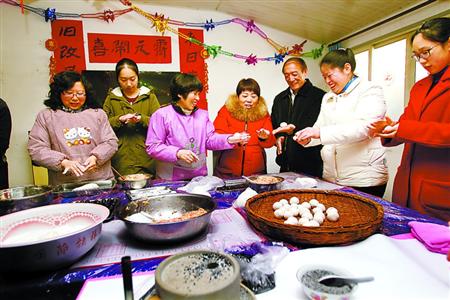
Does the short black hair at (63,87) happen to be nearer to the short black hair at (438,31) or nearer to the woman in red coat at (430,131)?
the woman in red coat at (430,131)

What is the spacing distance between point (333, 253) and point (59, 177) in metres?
1.79

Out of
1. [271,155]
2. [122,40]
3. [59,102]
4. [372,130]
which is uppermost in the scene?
[122,40]

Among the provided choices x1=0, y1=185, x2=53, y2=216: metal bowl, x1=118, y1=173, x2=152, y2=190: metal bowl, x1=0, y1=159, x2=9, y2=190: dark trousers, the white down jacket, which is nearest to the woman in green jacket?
x1=0, y1=159, x2=9, y2=190: dark trousers

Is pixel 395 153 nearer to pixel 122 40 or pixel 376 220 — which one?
pixel 376 220

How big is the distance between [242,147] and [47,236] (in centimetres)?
160

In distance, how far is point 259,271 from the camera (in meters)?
0.74

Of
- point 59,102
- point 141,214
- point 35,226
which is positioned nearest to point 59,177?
point 59,102

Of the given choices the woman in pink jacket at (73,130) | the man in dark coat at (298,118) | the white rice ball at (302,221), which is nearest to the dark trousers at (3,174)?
the woman in pink jacket at (73,130)

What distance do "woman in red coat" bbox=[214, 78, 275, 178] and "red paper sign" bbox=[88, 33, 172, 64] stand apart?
1.53 m

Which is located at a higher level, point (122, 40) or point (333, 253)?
point (122, 40)

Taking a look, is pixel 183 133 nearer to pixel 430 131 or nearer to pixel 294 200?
pixel 294 200

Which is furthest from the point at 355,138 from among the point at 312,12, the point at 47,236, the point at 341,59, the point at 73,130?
A: the point at 312,12

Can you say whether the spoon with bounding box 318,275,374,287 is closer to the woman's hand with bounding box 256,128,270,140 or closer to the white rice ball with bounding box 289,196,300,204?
the white rice ball with bounding box 289,196,300,204

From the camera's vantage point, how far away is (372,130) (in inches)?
65.6
